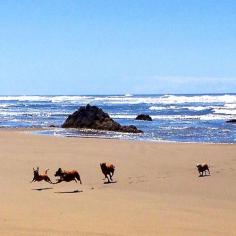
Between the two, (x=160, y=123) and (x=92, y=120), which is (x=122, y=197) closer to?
(x=92, y=120)

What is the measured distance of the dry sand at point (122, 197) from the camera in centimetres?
687

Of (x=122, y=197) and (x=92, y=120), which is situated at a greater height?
(x=92, y=120)

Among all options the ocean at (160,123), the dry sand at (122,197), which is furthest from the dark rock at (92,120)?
the dry sand at (122,197)

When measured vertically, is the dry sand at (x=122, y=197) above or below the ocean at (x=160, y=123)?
below

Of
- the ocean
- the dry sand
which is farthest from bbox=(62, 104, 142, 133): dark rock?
the dry sand

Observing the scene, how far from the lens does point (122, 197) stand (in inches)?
365

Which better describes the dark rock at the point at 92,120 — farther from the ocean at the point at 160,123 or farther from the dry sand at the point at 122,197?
the dry sand at the point at 122,197

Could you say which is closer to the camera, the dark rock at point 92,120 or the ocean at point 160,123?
the ocean at point 160,123

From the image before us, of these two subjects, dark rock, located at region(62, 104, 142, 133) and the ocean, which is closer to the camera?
the ocean

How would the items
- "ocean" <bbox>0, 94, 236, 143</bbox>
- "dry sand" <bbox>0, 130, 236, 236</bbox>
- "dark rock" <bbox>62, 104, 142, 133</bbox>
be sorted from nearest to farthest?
"dry sand" <bbox>0, 130, 236, 236</bbox>
"ocean" <bbox>0, 94, 236, 143</bbox>
"dark rock" <bbox>62, 104, 142, 133</bbox>

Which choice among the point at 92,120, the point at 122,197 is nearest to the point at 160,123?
the point at 92,120

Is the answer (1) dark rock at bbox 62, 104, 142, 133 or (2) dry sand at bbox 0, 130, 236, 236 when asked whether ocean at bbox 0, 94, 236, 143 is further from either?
(2) dry sand at bbox 0, 130, 236, 236

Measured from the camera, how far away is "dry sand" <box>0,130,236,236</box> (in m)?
6.87

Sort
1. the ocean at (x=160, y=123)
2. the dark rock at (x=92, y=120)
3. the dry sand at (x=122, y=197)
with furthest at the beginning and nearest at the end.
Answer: the dark rock at (x=92, y=120) < the ocean at (x=160, y=123) < the dry sand at (x=122, y=197)
